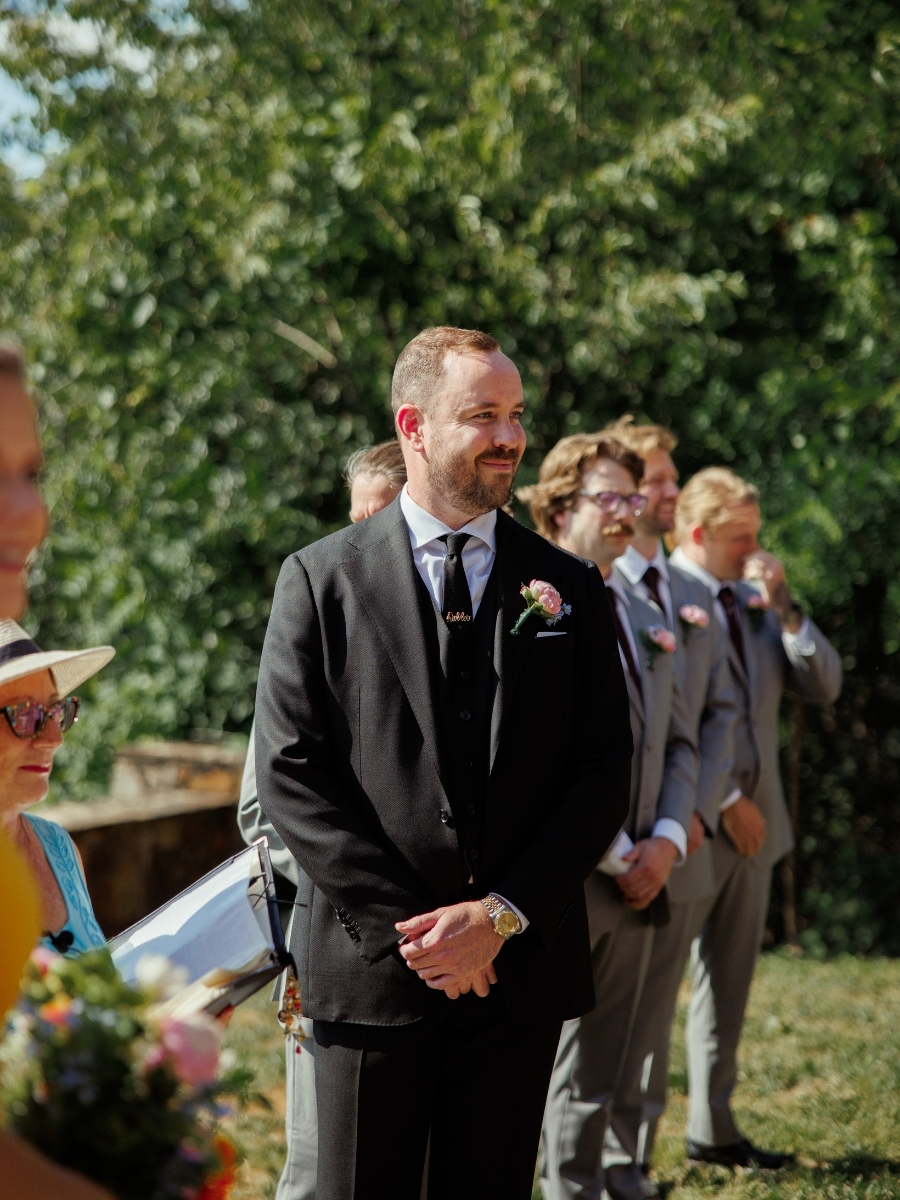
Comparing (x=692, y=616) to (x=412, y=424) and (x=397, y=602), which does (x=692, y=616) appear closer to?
(x=412, y=424)

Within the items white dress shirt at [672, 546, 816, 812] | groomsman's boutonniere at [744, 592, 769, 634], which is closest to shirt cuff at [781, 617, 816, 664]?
white dress shirt at [672, 546, 816, 812]

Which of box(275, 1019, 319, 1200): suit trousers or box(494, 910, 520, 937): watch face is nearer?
box(494, 910, 520, 937): watch face

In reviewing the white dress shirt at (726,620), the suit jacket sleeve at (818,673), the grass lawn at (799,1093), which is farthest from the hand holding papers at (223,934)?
the suit jacket sleeve at (818,673)

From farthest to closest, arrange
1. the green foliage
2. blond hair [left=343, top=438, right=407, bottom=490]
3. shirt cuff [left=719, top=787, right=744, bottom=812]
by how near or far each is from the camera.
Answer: the green foliage
shirt cuff [left=719, top=787, right=744, bottom=812]
blond hair [left=343, top=438, right=407, bottom=490]

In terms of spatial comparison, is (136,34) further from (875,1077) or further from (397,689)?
(875,1077)

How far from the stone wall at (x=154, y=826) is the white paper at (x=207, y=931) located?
12.7 ft

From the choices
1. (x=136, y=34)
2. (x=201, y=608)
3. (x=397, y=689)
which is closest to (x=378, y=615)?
(x=397, y=689)

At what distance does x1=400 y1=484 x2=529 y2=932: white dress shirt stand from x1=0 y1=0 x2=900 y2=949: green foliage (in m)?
4.30

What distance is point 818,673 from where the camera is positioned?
17.2 ft

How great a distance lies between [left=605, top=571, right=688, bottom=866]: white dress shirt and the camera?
165 inches

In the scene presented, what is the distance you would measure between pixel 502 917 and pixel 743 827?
2.54 metres

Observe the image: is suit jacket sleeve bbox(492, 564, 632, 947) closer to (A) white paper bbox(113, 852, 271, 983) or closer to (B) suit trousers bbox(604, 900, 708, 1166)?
(A) white paper bbox(113, 852, 271, 983)

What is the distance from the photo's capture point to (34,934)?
4.54 feet

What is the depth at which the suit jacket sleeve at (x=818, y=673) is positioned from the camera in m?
5.23
